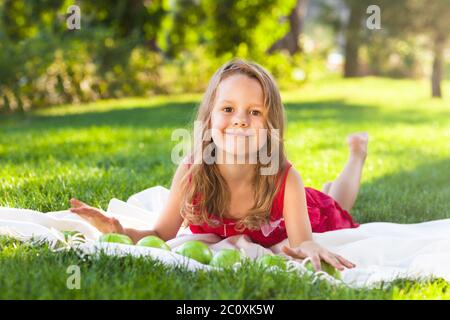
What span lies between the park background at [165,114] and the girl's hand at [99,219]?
0.33m

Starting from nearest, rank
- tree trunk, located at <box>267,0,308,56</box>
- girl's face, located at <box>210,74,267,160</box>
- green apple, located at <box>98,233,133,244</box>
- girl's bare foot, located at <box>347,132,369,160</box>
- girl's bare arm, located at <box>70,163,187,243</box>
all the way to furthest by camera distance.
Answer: green apple, located at <box>98,233,133,244</box>, girl's face, located at <box>210,74,267,160</box>, girl's bare arm, located at <box>70,163,187,243</box>, girl's bare foot, located at <box>347,132,369,160</box>, tree trunk, located at <box>267,0,308,56</box>

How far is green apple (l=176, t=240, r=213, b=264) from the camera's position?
3020 mm

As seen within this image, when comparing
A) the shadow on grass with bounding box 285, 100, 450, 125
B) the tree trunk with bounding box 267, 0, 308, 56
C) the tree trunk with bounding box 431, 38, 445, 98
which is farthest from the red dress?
the tree trunk with bounding box 267, 0, 308, 56

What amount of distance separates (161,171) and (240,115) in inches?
86.3

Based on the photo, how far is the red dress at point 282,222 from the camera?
11.4 feet

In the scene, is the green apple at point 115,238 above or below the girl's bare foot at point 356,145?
below

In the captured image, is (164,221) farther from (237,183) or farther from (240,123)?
(240,123)

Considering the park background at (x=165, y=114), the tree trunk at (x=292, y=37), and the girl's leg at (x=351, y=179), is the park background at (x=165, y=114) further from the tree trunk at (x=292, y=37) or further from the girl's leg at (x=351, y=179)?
the girl's leg at (x=351, y=179)

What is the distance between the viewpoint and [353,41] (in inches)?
669

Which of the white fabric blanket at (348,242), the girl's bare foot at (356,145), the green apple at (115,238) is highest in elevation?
the girl's bare foot at (356,145)

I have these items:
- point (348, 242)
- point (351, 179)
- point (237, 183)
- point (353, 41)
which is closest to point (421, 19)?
point (353, 41)

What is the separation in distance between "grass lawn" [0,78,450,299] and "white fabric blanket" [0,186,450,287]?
0.09 meters

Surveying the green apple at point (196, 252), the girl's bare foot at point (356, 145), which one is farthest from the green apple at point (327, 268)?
the girl's bare foot at point (356, 145)

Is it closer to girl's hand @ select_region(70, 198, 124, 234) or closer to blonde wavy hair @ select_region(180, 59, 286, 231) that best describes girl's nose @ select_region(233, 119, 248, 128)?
blonde wavy hair @ select_region(180, 59, 286, 231)
